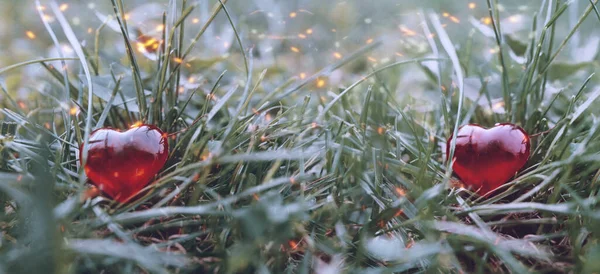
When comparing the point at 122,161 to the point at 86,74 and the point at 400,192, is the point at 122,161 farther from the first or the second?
the point at 400,192

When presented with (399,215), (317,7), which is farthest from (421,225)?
(317,7)

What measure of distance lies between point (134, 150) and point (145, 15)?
45 cm

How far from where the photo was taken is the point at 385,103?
68cm

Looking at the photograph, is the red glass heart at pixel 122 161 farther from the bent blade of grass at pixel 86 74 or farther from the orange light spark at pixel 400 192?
the orange light spark at pixel 400 192

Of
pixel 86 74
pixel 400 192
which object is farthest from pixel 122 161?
pixel 400 192

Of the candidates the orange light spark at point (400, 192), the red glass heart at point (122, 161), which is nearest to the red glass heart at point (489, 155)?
the orange light spark at point (400, 192)

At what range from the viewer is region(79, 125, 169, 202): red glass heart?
0.45m

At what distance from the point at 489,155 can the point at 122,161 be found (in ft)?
1.10

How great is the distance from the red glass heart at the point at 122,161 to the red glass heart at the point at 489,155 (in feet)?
0.94

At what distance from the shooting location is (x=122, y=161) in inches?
17.8

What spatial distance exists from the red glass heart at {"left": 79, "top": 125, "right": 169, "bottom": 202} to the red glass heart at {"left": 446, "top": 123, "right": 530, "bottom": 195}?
286 mm

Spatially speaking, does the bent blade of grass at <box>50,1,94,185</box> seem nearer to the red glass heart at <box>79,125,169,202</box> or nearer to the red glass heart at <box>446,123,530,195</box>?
the red glass heart at <box>79,125,169,202</box>

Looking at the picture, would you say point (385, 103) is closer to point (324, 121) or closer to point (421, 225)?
point (324, 121)

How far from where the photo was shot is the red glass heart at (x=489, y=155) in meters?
0.49
